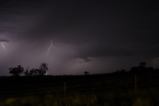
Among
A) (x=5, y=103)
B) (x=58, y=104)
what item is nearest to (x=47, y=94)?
(x=58, y=104)

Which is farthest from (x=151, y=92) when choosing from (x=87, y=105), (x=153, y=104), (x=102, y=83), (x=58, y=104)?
(x=102, y=83)

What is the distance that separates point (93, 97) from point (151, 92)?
306 cm

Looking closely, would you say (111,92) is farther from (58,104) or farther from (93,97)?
(58,104)

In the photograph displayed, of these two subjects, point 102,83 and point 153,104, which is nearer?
point 153,104

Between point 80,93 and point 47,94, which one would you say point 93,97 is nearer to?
point 80,93

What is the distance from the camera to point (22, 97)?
60.5ft

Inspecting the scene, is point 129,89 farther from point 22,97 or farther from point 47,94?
point 22,97

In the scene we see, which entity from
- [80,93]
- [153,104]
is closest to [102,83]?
[80,93]

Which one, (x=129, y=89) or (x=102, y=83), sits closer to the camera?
(x=129, y=89)

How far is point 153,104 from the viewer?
17.2 m

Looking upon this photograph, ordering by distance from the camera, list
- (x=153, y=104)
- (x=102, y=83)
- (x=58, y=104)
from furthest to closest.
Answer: (x=102, y=83), (x=58, y=104), (x=153, y=104)

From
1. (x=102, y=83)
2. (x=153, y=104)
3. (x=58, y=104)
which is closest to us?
(x=153, y=104)

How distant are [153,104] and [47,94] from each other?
5712 millimetres

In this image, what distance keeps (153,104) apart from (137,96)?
0.89 meters
